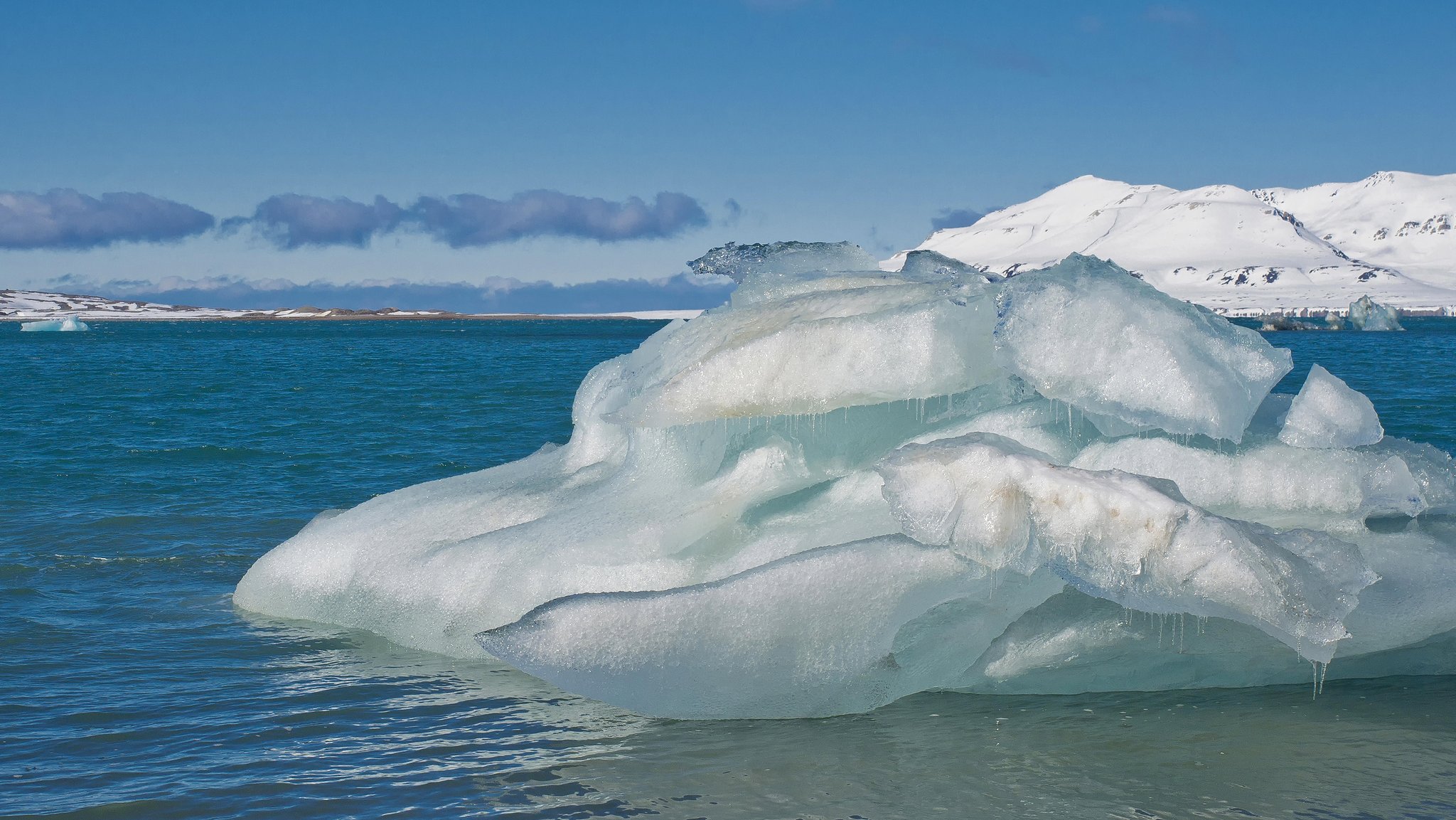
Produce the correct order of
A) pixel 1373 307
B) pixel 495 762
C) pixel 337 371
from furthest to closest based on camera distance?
pixel 1373 307 → pixel 337 371 → pixel 495 762

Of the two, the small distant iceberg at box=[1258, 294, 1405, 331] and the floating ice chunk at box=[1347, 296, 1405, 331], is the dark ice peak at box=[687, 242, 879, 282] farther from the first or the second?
the floating ice chunk at box=[1347, 296, 1405, 331]

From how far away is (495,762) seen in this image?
6.55m

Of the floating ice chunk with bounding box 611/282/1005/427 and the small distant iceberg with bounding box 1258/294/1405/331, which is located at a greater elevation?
the small distant iceberg with bounding box 1258/294/1405/331

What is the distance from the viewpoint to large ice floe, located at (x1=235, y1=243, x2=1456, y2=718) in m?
6.47

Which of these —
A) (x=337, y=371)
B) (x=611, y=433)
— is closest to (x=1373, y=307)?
(x=337, y=371)

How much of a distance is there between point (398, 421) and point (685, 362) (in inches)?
803

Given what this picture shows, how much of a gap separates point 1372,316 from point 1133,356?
11188 centimetres

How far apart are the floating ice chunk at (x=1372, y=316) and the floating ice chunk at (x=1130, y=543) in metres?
107

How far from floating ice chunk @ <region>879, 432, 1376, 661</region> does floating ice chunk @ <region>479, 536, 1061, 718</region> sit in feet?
1.09

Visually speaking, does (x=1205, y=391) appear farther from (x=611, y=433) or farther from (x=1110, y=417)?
(x=611, y=433)

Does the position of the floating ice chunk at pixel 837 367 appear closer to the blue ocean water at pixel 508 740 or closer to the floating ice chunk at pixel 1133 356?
the floating ice chunk at pixel 1133 356

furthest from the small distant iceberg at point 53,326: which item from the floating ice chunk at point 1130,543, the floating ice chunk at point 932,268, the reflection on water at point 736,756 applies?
the floating ice chunk at point 1130,543

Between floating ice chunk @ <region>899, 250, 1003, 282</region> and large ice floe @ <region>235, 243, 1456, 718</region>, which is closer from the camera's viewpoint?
large ice floe @ <region>235, 243, 1456, 718</region>

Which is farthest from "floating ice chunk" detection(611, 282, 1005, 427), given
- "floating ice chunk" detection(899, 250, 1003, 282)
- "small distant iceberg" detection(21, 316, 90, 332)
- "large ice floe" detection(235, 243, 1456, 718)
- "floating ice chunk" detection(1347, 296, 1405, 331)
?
"small distant iceberg" detection(21, 316, 90, 332)
